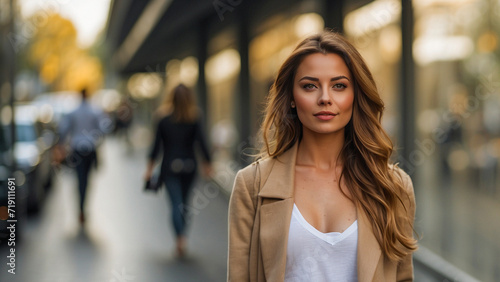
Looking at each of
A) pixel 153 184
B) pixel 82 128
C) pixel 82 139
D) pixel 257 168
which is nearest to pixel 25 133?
pixel 82 128

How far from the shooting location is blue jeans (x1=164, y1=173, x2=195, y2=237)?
8156 mm

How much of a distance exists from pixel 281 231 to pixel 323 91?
500 mm

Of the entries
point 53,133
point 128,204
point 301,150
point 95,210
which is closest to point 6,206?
point 95,210

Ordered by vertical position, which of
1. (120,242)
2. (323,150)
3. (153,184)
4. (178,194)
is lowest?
(120,242)

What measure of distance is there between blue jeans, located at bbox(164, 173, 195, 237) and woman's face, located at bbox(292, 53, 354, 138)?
5.82 meters

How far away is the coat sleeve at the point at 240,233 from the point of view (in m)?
2.48

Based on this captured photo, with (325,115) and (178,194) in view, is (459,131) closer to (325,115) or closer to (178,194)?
(178,194)

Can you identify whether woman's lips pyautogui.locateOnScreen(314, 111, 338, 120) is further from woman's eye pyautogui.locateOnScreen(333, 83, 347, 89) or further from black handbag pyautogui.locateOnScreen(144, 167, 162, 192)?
black handbag pyautogui.locateOnScreen(144, 167, 162, 192)

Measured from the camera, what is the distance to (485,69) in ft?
19.2

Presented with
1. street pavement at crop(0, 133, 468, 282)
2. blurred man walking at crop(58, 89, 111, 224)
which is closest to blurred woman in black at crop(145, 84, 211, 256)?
street pavement at crop(0, 133, 468, 282)

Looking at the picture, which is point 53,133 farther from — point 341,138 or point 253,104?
point 341,138

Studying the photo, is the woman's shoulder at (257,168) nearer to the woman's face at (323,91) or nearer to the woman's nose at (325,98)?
the woman's face at (323,91)

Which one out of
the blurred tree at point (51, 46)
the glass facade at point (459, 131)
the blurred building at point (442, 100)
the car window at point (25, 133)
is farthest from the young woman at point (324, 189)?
the blurred tree at point (51, 46)

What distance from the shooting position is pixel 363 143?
8.27 feet
